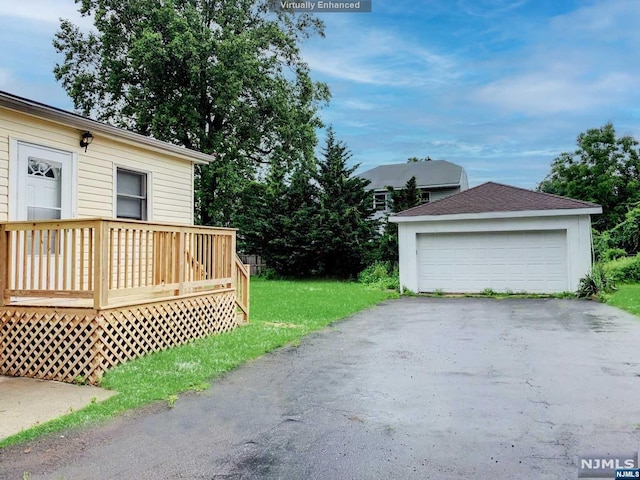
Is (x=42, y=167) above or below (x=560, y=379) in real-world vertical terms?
above

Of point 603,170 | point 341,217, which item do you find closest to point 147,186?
point 341,217

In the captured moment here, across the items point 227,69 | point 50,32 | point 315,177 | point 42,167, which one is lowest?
point 42,167

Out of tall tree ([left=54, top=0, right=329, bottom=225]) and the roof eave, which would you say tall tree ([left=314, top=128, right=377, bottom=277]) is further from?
the roof eave

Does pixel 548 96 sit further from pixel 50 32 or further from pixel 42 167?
pixel 50 32

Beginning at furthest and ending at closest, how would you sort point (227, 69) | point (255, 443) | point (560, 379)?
point (227, 69)
point (560, 379)
point (255, 443)

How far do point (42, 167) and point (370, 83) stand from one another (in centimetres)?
1257

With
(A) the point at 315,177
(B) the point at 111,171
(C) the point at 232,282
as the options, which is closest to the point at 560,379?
(C) the point at 232,282

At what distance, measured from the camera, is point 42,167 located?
687 centimetres

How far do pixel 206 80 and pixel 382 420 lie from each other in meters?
17.5

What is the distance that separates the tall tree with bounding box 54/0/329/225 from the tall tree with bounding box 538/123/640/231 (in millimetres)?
18632

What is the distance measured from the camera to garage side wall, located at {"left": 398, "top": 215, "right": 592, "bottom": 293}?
13180mm

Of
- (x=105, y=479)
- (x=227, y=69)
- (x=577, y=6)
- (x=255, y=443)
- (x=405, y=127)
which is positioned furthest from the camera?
(x=405, y=127)

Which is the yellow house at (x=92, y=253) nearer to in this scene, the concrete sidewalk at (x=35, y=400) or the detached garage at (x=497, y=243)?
the concrete sidewalk at (x=35, y=400)

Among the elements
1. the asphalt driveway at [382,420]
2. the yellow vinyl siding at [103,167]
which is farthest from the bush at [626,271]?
the yellow vinyl siding at [103,167]
